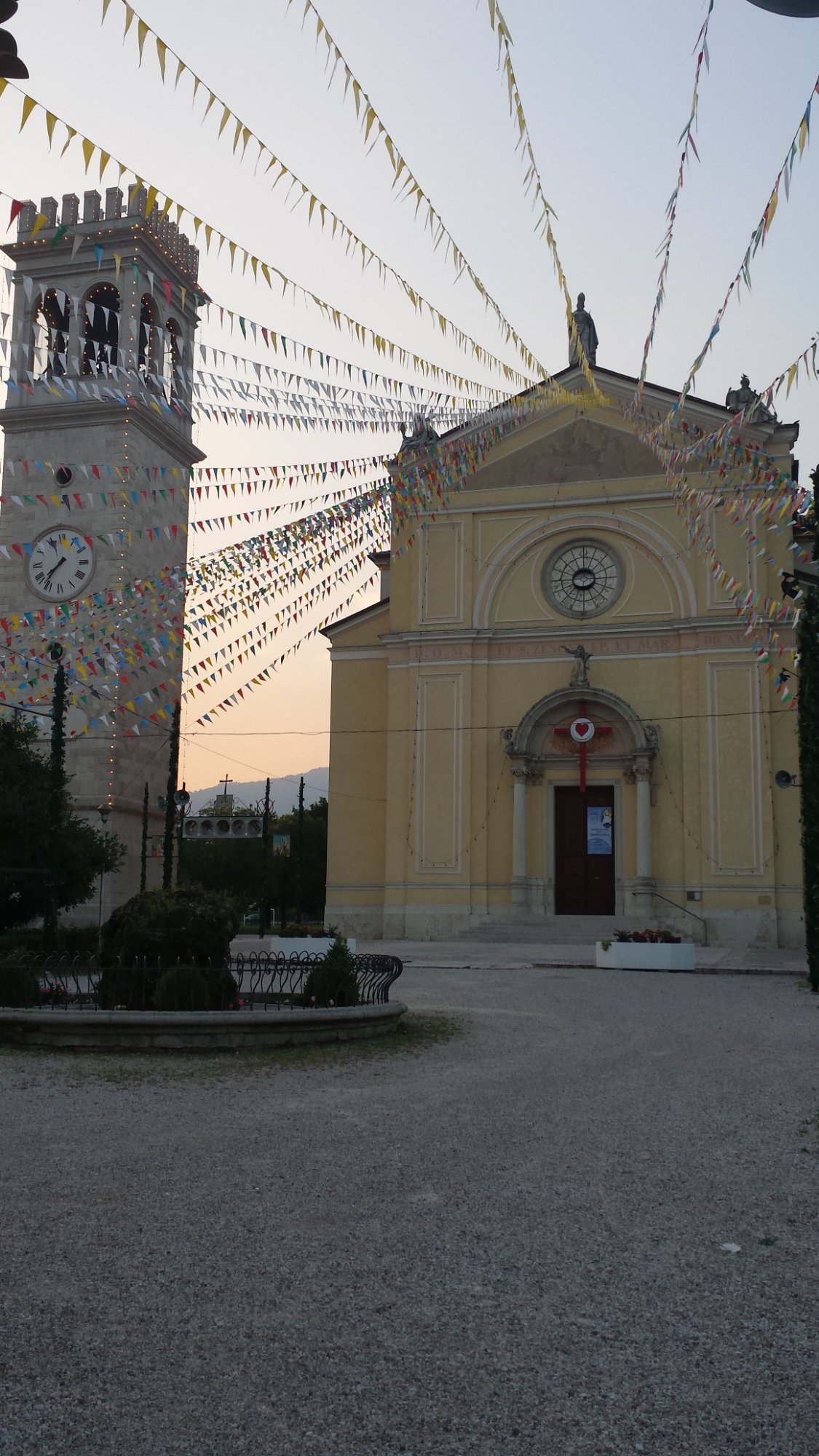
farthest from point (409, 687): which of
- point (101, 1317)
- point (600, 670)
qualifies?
point (101, 1317)

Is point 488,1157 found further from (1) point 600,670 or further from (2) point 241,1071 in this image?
(1) point 600,670

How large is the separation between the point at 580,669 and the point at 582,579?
329 cm

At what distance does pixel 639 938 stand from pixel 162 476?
23.1m

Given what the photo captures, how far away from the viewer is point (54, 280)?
4003cm

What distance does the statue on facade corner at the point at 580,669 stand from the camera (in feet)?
116

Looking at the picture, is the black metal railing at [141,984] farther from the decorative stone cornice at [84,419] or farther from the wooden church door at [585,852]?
the decorative stone cornice at [84,419]

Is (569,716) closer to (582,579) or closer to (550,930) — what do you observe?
(582,579)

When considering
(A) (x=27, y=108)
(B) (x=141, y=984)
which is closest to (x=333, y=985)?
(B) (x=141, y=984)

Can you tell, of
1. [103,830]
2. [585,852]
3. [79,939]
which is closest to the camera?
[79,939]

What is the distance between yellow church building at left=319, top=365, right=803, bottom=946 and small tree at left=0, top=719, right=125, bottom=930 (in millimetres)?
8713

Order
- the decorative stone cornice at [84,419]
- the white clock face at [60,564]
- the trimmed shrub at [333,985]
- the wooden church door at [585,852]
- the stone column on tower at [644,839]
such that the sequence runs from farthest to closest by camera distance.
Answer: the white clock face at [60,564] < the decorative stone cornice at [84,419] < the wooden church door at [585,852] < the stone column on tower at [644,839] < the trimmed shrub at [333,985]

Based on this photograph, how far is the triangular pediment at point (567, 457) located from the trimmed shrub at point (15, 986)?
27.2m

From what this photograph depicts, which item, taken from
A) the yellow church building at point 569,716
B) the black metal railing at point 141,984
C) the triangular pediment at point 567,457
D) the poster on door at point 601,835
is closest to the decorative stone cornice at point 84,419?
the yellow church building at point 569,716

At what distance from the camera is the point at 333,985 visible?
46.3ft
